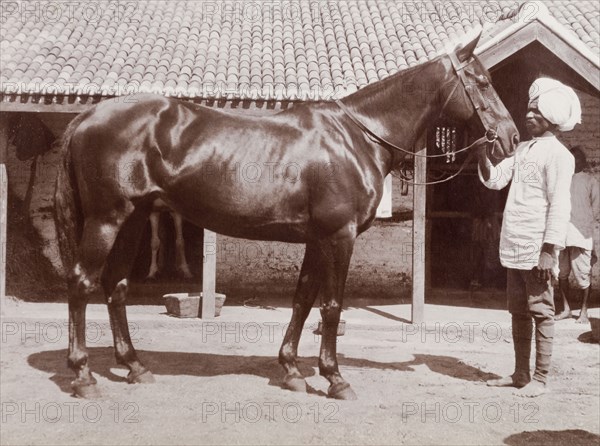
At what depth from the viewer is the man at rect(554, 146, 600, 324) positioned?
7.73 meters

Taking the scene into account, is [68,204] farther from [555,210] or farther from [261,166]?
[555,210]

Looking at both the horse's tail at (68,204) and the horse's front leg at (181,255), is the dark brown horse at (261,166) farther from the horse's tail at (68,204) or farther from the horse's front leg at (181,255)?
the horse's front leg at (181,255)

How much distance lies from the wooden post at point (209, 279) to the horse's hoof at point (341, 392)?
11.0ft

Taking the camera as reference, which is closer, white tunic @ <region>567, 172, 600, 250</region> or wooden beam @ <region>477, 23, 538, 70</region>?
white tunic @ <region>567, 172, 600, 250</region>

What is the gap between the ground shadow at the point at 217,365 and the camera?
5598 mm

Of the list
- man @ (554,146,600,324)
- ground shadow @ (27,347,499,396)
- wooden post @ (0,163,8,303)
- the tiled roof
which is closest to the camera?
ground shadow @ (27,347,499,396)

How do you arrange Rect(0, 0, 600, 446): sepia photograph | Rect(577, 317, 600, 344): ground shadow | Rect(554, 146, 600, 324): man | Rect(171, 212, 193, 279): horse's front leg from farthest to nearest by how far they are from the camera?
1. Rect(171, 212, 193, 279): horse's front leg
2. Rect(554, 146, 600, 324): man
3. Rect(577, 317, 600, 344): ground shadow
4. Rect(0, 0, 600, 446): sepia photograph

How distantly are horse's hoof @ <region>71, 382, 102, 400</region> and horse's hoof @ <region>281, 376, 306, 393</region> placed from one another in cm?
140

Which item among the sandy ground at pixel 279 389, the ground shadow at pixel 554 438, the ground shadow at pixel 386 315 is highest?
the ground shadow at pixel 386 315

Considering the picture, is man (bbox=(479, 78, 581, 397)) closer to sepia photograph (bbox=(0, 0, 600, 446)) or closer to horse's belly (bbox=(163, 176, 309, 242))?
sepia photograph (bbox=(0, 0, 600, 446))

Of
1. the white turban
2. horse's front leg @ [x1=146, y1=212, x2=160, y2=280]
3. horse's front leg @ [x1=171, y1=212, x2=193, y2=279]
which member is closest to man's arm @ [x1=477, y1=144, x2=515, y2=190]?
the white turban

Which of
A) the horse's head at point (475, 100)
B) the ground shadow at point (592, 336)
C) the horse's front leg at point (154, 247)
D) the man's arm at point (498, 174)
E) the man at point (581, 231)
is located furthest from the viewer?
the horse's front leg at point (154, 247)

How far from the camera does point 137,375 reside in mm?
5199

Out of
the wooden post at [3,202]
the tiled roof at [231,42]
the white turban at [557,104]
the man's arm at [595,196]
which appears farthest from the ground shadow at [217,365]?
the tiled roof at [231,42]
